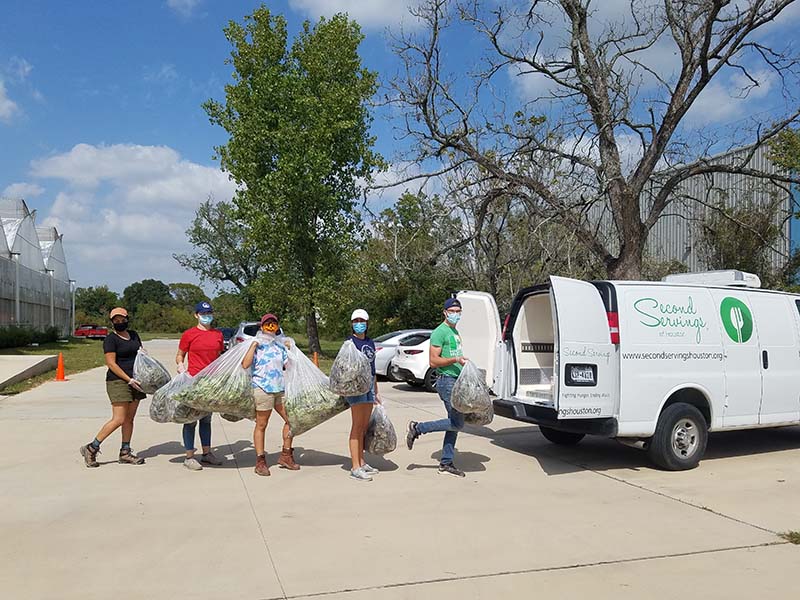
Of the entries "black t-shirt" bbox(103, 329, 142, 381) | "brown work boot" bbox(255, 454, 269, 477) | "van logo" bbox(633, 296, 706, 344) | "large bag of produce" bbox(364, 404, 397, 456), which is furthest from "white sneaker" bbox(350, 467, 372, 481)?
"van logo" bbox(633, 296, 706, 344)

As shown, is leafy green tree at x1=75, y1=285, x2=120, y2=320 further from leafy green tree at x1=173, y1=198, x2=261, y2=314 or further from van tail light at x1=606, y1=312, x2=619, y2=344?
van tail light at x1=606, y1=312, x2=619, y2=344

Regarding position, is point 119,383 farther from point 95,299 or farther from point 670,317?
point 95,299

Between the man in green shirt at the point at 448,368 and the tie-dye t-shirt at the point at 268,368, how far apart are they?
1698 millimetres

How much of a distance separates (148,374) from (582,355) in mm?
4888

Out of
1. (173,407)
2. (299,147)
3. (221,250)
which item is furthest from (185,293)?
(173,407)

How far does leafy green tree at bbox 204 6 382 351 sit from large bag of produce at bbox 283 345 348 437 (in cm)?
2108

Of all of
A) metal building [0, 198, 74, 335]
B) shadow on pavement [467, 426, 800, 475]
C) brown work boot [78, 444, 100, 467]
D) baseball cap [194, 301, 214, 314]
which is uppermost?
metal building [0, 198, 74, 335]

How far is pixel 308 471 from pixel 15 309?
107ft

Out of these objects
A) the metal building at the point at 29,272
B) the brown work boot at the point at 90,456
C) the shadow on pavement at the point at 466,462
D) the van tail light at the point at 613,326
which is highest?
the metal building at the point at 29,272

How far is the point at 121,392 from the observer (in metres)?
8.05

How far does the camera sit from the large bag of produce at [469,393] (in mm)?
7758

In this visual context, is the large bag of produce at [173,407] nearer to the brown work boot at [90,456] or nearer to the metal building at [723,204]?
the brown work boot at [90,456]

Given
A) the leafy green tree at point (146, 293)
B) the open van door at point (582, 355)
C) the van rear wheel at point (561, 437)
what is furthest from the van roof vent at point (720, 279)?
the leafy green tree at point (146, 293)

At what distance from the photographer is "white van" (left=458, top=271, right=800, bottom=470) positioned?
7770 millimetres
